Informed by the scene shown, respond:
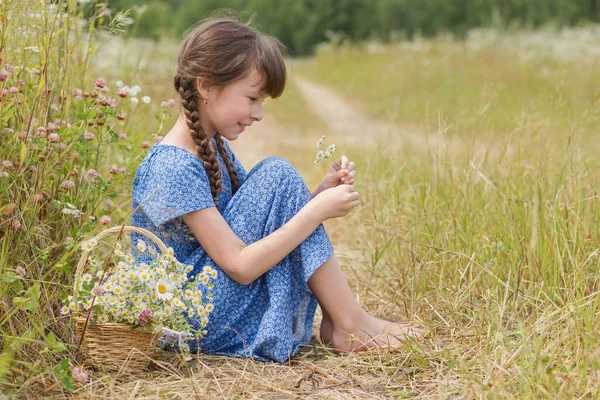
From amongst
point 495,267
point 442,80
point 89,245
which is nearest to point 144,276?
point 89,245

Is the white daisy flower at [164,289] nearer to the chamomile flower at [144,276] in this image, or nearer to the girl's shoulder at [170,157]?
the chamomile flower at [144,276]

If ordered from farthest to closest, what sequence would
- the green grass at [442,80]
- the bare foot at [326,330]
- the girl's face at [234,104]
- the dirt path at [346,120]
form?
the green grass at [442,80]
the dirt path at [346,120]
the bare foot at [326,330]
the girl's face at [234,104]

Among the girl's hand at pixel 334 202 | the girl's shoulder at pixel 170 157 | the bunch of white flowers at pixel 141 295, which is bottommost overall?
the bunch of white flowers at pixel 141 295

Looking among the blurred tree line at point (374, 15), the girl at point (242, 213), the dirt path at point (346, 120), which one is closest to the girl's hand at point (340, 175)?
the girl at point (242, 213)

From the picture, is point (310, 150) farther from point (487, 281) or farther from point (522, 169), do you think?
point (487, 281)

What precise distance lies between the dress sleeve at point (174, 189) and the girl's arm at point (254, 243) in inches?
1.5

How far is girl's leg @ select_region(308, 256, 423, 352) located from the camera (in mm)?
2178

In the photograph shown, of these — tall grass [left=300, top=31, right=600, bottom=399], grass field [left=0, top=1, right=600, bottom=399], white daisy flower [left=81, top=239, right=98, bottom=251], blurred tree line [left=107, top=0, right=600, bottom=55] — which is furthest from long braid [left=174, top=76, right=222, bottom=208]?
blurred tree line [left=107, top=0, right=600, bottom=55]

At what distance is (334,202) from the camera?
2.08 metres

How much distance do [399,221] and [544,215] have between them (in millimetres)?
584

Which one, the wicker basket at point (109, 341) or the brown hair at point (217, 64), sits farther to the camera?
the brown hair at point (217, 64)

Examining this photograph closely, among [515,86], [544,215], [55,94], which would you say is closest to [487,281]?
[544,215]

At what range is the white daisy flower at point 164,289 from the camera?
5.95 feet

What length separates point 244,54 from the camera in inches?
83.5
